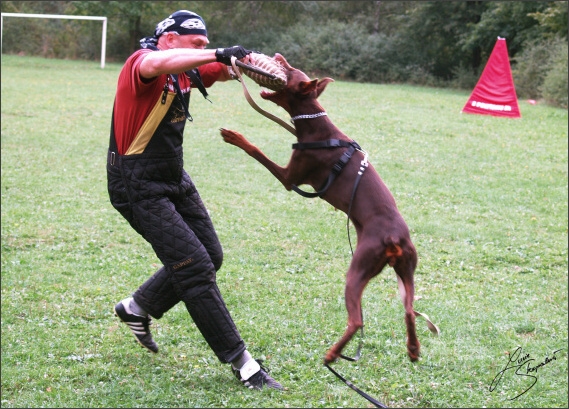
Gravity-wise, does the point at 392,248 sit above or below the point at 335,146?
below

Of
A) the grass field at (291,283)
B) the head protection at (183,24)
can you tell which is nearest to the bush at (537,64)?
the grass field at (291,283)

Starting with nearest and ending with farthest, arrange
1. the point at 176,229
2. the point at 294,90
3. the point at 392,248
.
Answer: the point at 392,248
the point at 294,90
the point at 176,229

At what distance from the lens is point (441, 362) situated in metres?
4.85

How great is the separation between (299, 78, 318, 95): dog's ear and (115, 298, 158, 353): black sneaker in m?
2.18

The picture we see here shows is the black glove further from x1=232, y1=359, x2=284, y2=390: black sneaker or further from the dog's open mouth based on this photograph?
x1=232, y1=359, x2=284, y2=390: black sneaker

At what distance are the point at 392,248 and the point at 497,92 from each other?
16.6 m

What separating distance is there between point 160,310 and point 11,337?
126cm

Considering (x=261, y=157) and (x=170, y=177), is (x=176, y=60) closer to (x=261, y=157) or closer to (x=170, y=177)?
(x=261, y=157)

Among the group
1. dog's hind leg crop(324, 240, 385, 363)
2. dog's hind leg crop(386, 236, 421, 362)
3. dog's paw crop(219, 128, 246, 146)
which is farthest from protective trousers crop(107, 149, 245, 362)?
dog's hind leg crop(386, 236, 421, 362)

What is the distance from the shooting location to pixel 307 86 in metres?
3.36

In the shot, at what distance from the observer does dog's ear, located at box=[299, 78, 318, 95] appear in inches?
132

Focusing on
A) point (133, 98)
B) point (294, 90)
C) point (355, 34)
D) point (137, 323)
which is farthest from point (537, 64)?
point (294, 90)

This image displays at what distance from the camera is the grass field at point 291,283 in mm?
4496
